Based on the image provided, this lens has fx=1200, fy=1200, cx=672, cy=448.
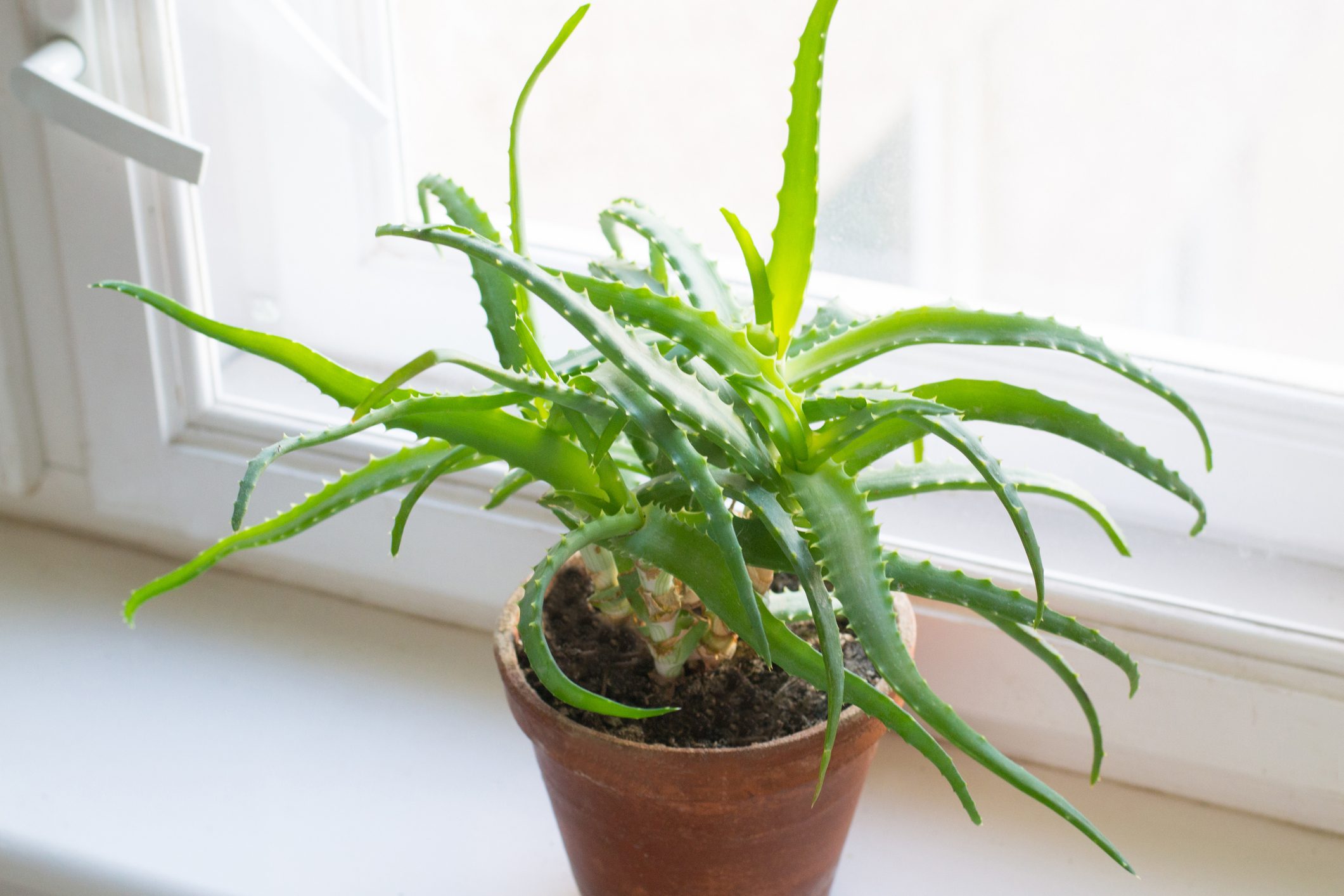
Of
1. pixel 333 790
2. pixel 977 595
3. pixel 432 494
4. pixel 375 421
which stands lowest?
pixel 333 790

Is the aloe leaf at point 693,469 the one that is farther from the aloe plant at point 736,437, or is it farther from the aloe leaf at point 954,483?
the aloe leaf at point 954,483

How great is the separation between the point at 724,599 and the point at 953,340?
0.14 metres

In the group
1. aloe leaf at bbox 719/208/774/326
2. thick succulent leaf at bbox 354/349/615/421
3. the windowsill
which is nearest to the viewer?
thick succulent leaf at bbox 354/349/615/421

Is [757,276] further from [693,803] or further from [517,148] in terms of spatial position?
[693,803]

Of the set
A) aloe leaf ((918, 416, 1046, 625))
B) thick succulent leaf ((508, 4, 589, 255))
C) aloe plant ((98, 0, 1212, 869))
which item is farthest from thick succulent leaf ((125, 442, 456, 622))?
aloe leaf ((918, 416, 1046, 625))

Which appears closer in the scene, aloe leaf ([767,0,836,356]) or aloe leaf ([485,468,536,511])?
aloe leaf ([767,0,836,356])

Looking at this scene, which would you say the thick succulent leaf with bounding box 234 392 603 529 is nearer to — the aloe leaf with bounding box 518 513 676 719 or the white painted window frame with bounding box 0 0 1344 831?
the aloe leaf with bounding box 518 513 676 719

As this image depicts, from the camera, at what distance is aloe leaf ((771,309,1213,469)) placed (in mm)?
483

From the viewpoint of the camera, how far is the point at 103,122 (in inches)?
28.9

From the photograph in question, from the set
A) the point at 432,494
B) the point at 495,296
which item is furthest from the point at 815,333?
the point at 432,494

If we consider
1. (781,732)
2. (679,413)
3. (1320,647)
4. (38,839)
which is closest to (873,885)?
(781,732)

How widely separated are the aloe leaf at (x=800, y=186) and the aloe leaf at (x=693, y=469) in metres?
0.10

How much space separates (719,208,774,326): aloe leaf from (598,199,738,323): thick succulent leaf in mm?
25

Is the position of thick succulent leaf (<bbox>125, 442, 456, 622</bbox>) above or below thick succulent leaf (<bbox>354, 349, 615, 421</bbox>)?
below
